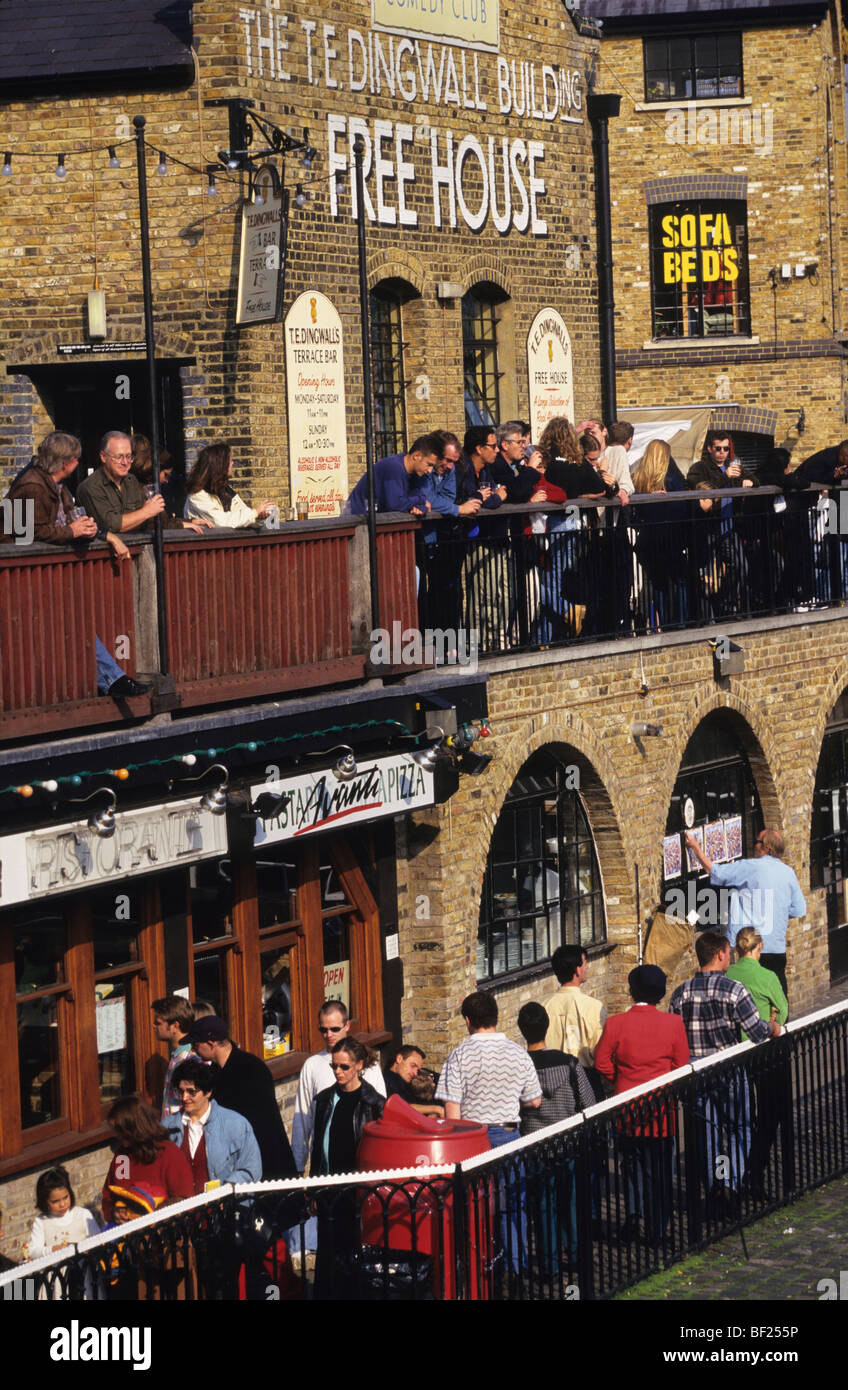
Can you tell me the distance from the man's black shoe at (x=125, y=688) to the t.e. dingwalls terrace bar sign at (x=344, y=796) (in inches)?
43.2

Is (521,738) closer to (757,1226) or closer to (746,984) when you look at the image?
(746,984)

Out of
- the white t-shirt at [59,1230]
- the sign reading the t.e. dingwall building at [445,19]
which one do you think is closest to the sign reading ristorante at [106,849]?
the white t-shirt at [59,1230]

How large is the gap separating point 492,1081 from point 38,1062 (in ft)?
8.41

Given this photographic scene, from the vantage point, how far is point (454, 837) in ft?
51.9

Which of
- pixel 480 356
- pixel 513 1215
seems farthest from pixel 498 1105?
pixel 480 356

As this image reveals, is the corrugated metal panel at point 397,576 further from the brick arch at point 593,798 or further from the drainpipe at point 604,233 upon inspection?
the drainpipe at point 604,233

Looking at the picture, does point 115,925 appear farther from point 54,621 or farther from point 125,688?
point 54,621

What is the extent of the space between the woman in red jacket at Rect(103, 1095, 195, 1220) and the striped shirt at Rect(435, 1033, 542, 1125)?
1.81m

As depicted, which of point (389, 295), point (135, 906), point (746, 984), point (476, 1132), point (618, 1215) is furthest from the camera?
point (389, 295)

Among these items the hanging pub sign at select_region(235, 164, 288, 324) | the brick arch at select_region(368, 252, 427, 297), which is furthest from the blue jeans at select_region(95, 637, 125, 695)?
the brick arch at select_region(368, 252, 427, 297)

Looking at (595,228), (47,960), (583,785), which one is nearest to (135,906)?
(47,960)

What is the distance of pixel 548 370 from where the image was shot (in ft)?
71.5

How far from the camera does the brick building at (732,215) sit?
31562mm

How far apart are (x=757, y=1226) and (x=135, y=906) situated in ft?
13.5
